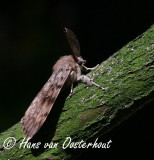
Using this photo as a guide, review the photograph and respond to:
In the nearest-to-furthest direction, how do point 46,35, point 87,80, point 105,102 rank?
point 105,102 < point 87,80 < point 46,35

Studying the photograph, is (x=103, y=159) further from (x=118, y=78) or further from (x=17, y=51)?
(x=17, y=51)

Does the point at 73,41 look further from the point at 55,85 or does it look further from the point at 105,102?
the point at 105,102

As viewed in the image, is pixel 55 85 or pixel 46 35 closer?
pixel 55 85

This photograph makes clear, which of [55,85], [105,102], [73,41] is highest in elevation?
[73,41]

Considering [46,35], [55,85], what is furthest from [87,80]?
[46,35]

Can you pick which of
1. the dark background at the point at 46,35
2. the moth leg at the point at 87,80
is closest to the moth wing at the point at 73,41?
the moth leg at the point at 87,80

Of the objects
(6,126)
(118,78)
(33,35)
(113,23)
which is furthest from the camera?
(33,35)

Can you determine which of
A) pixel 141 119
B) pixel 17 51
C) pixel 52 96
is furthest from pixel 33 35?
pixel 52 96
